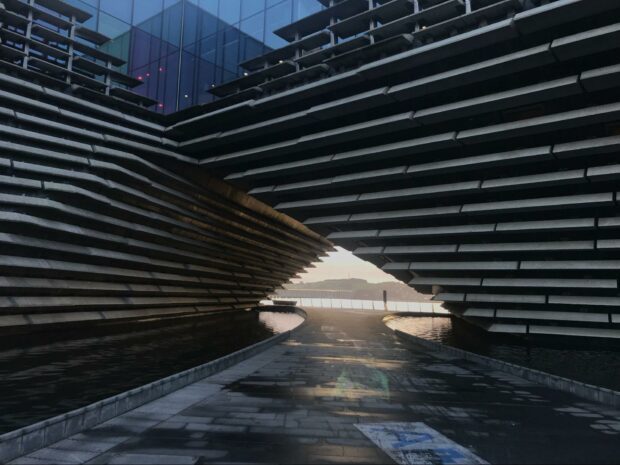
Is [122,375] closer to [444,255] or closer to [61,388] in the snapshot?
[61,388]

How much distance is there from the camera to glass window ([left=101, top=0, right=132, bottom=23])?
83.9 feet

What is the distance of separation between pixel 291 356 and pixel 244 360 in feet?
5.95

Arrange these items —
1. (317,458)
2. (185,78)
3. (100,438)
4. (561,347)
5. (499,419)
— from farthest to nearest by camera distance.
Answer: (185,78) → (561,347) → (499,419) → (100,438) → (317,458)

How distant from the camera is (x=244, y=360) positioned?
1322 centimetres

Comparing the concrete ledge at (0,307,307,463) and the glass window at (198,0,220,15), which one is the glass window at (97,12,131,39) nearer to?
the glass window at (198,0,220,15)

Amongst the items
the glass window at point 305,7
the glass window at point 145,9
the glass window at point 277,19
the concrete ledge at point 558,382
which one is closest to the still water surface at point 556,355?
the concrete ledge at point 558,382

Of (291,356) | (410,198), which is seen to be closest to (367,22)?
(410,198)

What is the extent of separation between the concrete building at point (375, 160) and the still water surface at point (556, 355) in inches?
39.1

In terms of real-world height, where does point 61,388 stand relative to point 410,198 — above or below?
below

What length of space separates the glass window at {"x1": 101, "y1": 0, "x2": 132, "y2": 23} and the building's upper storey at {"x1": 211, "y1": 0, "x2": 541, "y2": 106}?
1010cm

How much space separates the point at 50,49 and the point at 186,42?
1104 cm

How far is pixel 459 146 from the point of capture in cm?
1534

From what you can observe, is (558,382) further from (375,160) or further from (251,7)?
(251,7)

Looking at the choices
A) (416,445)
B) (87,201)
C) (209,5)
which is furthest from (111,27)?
(416,445)
